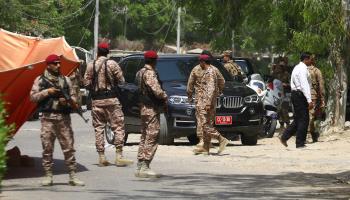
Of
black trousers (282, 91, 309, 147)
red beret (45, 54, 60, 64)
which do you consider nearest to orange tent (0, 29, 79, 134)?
red beret (45, 54, 60, 64)

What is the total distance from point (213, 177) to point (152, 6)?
64.1 meters

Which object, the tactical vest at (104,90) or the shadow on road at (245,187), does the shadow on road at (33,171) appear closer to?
the tactical vest at (104,90)

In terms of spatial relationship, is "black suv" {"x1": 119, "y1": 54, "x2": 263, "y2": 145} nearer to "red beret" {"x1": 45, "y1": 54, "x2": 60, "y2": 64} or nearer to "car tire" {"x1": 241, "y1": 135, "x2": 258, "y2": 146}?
"car tire" {"x1": 241, "y1": 135, "x2": 258, "y2": 146}

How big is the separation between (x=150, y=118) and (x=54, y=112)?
176 centimetres

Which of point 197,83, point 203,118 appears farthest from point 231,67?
point 203,118

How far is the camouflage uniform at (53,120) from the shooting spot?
13.0 metres

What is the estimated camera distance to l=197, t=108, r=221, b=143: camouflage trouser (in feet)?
57.2

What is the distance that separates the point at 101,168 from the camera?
15.4 meters

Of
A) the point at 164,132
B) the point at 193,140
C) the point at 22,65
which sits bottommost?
the point at 193,140

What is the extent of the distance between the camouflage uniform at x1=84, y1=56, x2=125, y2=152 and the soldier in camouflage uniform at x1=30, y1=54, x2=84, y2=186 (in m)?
2.52

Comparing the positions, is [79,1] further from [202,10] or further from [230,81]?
[230,81]

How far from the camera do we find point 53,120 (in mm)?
13008

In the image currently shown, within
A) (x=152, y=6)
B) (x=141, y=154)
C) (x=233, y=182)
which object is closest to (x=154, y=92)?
(x=141, y=154)

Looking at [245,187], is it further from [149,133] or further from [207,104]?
[207,104]
